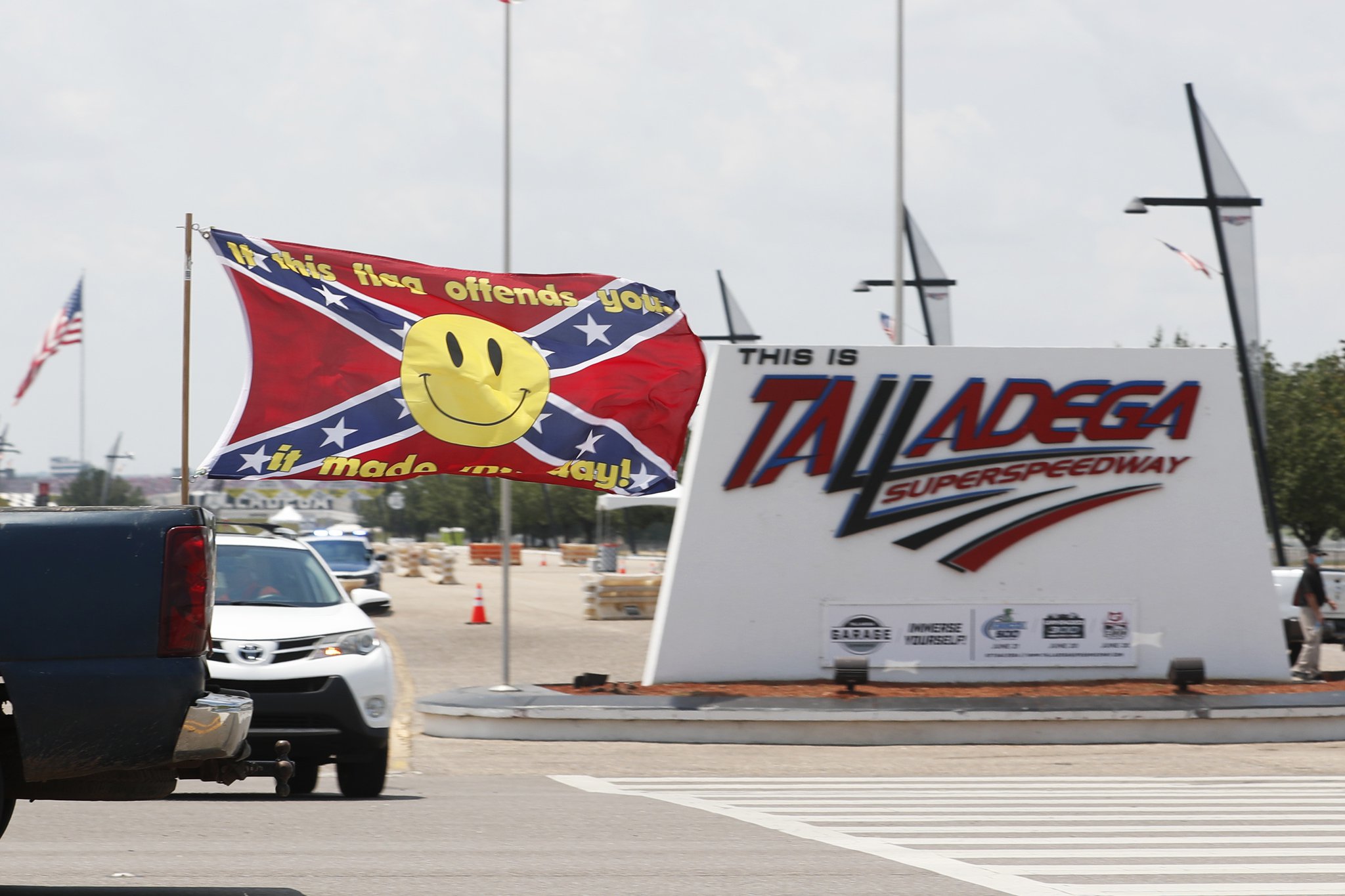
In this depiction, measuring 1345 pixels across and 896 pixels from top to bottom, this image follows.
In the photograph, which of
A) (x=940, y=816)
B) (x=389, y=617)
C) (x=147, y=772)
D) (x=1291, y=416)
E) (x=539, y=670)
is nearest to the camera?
(x=147, y=772)

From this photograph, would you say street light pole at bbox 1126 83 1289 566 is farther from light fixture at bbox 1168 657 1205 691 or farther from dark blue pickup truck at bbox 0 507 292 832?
dark blue pickup truck at bbox 0 507 292 832

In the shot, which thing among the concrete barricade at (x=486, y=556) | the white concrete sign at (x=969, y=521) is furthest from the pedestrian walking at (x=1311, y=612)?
the concrete barricade at (x=486, y=556)

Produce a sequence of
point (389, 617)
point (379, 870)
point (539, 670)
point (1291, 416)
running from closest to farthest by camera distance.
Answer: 1. point (379, 870)
2. point (539, 670)
3. point (389, 617)
4. point (1291, 416)

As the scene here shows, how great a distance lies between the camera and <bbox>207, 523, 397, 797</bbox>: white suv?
1061 centimetres

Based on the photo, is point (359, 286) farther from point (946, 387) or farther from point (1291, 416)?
point (1291, 416)

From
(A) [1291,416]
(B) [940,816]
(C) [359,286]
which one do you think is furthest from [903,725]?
(A) [1291,416]

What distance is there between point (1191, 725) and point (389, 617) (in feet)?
79.4

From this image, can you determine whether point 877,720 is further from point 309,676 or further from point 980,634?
point 309,676

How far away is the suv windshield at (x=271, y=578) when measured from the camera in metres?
11.7

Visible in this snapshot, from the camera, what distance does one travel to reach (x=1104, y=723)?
16.3m

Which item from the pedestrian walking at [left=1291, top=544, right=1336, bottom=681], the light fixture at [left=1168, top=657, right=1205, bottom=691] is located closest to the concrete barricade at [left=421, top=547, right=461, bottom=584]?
the pedestrian walking at [left=1291, top=544, right=1336, bottom=681]

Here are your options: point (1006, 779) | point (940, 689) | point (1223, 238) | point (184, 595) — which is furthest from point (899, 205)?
point (184, 595)

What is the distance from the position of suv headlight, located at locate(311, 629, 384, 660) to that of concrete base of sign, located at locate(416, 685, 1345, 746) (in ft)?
16.4

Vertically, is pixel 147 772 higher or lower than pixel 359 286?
lower
